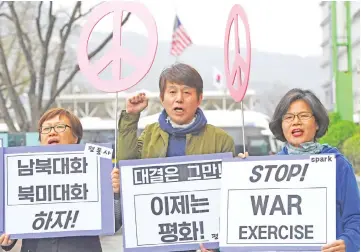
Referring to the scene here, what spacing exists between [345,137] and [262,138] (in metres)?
2.90

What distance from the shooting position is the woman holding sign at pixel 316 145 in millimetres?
3229

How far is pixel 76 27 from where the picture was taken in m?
15.7

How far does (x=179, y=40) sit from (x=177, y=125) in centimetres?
1704

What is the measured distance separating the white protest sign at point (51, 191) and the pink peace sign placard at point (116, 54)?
0.41 meters

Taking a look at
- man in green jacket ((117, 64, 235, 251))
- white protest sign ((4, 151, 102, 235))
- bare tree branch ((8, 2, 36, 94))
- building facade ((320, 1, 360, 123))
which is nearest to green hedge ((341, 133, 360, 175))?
building facade ((320, 1, 360, 123))

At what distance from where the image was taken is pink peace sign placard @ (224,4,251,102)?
359cm

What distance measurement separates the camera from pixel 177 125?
3.61 meters

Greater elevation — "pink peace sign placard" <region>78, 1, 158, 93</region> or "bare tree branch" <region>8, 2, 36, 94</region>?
"bare tree branch" <region>8, 2, 36, 94</region>

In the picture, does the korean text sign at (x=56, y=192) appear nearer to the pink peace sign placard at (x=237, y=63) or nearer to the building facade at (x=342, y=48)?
the pink peace sign placard at (x=237, y=63)

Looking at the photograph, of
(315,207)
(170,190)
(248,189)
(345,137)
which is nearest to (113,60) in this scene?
(170,190)

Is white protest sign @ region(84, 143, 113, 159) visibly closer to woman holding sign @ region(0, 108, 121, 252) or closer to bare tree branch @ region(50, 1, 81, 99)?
woman holding sign @ region(0, 108, 121, 252)

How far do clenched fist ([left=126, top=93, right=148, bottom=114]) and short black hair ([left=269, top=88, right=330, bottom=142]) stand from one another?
67 centimetres

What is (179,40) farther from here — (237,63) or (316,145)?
(316,145)

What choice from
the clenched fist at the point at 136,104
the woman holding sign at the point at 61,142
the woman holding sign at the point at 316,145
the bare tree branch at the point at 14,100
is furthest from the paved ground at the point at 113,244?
the woman holding sign at the point at 316,145
